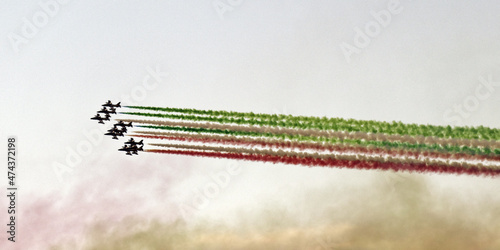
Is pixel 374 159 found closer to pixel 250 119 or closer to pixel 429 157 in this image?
pixel 429 157

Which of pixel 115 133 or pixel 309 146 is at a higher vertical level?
pixel 115 133

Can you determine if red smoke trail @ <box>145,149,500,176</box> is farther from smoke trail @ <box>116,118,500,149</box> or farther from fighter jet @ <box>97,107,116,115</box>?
fighter jet @ <box>97,107,116,115</box>

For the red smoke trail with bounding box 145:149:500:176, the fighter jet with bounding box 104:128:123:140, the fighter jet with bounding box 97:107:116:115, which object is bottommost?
the red smoke trail with bounding box 145:149:500:176

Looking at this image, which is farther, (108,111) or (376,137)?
(108,111)

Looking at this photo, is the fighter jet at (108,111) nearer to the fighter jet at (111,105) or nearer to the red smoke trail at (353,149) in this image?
the fighter jet at (111,105)

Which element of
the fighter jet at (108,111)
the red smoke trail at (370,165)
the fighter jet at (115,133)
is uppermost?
the fighter jet at (108,111)

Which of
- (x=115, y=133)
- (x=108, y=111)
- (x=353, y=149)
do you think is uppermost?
(x=108, y=111)

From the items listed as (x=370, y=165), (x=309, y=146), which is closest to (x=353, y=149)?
(x=370, y=165)

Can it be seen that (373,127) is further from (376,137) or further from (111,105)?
(111,105)

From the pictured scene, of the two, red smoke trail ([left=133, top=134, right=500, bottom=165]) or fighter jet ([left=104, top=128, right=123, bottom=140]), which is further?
fighter jet ([left=104, top=128, right=123, bottom=140])

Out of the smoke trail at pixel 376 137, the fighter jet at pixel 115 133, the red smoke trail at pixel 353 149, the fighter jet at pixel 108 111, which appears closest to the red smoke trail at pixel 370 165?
the red smoke trail at pixel 353 149

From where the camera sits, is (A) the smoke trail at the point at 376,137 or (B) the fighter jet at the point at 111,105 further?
(B) the fighter jet at the point at 111,105

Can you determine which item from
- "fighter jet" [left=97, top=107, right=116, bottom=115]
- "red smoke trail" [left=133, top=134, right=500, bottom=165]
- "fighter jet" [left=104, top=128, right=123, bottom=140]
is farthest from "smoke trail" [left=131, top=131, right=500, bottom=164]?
"fighter jet" [left=97, top=107, right=116, bottom=115]

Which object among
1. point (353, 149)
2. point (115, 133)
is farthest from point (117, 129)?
point (353, 149)
